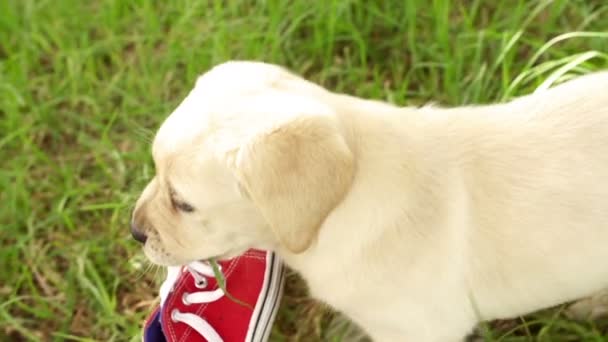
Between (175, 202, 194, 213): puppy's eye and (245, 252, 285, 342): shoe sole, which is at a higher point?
(175, 202, 194, 213): puppy's eye

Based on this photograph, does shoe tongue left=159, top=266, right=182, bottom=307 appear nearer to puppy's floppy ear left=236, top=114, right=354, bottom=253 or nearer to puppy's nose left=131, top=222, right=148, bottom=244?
puppy's nose left=131, top=222, right=148, bottom=244

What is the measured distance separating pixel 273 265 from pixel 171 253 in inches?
21.9

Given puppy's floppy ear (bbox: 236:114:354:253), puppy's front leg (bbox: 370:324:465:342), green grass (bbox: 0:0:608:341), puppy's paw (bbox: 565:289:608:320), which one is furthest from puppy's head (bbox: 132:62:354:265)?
puppy's paw (bbox: 565:289:608:320)

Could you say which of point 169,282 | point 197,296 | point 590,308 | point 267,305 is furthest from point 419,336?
point 169,282

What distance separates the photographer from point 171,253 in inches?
75.3

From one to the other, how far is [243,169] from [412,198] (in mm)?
492

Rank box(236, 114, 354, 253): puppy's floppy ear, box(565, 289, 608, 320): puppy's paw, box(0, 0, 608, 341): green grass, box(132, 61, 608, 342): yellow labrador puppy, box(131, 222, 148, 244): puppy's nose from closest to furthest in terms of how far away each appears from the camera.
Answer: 1. box(236, 114, 354, 253): puppy's floppy ear
2. box(132, 61, 608, 342): yellow labrador puppy
3. box(131, 222, 148, 244): puppy's nose
4. box(565, 289, 608, 320): puppy's paw
5. box(0, 0, 608, 341): green grass

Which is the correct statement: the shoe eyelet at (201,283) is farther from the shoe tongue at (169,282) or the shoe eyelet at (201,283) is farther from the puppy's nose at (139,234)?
the puppy's nose at (139,234)

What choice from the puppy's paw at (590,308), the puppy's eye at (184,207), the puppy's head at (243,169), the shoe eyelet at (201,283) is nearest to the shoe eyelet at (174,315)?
the shoe eyelet at (201,283)

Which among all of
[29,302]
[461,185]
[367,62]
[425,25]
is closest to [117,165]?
[29,302]

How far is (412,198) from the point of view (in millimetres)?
1728

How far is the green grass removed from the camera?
2.68 metres

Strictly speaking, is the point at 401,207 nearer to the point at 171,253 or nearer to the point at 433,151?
the point at 433,151

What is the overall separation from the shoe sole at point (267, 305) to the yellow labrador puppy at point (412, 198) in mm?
481
